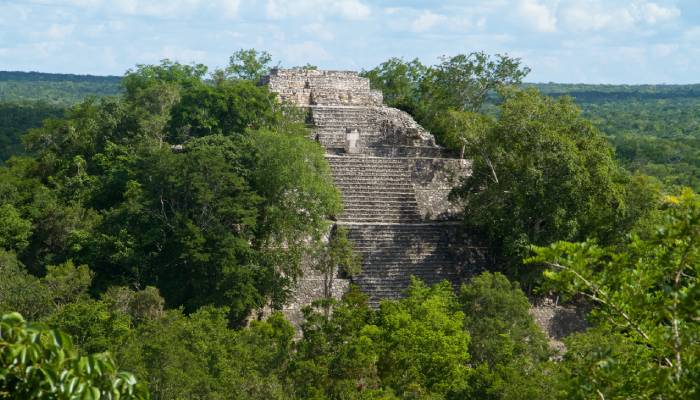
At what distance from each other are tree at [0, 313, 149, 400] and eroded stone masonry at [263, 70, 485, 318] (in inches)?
497

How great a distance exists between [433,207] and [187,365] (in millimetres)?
8388

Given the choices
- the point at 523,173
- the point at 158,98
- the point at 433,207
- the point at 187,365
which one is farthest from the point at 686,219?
the point at 158,98

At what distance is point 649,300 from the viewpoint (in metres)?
6.05

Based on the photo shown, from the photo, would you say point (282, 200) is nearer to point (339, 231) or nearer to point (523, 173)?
point (339, 231)

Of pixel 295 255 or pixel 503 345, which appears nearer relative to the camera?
pixel 503 345

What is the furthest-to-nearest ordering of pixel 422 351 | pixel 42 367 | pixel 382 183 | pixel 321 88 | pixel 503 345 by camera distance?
pixel 321 88
pixel 382 183
pixel 503 345
pixel 422 351
pixel 42 367

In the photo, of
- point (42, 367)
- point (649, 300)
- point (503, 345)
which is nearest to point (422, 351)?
point (503, 345)

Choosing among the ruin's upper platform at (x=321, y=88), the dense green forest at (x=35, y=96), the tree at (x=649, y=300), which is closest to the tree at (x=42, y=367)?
the tree at (x=649, y=300)

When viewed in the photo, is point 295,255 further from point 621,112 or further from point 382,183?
point 621,112

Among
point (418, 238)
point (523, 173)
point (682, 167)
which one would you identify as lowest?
point (682, 167)

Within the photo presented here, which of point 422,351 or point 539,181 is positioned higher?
point 539,181

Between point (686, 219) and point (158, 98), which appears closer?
point (686, 219)

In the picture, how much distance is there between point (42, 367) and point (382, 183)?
15.4 metres

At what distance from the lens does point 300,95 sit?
74.7 feet
